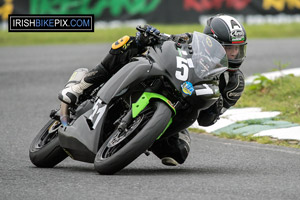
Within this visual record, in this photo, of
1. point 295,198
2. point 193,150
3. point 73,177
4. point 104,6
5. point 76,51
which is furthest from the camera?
point 104,6

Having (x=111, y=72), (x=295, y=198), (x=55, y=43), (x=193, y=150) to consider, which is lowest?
(x=55, y=43)

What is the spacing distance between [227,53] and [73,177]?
1.78 metres

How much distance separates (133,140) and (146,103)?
1.19 ft

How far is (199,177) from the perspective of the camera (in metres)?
6.13

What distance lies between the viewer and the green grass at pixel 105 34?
20422 millimetres

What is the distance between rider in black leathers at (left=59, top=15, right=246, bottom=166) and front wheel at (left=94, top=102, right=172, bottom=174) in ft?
1.73

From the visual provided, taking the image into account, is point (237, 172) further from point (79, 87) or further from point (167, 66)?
point (79, 87)

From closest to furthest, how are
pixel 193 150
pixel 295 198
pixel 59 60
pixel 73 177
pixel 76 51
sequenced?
pixel 295 198 < pixel 73 177 < pixel 193 150 < pixel 59 60 < pixel 76 51

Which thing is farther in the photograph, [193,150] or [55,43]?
[55,43]

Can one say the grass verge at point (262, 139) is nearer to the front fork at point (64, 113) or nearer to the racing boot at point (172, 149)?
the racing boot at point (172, 149)

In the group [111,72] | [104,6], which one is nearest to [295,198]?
[111,72]

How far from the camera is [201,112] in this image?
22.2 feet

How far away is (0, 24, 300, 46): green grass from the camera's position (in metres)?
20.4

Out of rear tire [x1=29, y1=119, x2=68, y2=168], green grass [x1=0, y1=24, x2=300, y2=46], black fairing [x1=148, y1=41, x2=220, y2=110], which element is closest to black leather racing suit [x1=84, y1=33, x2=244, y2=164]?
black fairing [x1=148, y1=41, x2=220, y2=110]
